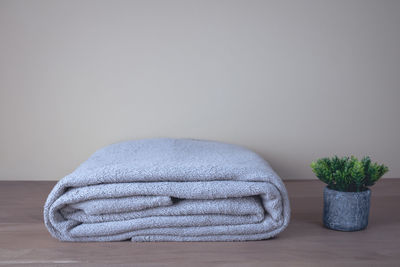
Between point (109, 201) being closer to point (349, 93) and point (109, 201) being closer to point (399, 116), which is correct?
point (349, 93)

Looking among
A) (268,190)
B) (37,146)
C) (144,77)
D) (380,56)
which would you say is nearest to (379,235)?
(268,190)

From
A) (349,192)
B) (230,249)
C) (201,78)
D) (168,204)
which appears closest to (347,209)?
(349,192)

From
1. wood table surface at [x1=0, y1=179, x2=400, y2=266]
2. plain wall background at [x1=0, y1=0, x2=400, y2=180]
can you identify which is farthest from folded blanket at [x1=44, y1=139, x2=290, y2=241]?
plain wall background at [x1=0, y1=0, x2=400, y2=180]

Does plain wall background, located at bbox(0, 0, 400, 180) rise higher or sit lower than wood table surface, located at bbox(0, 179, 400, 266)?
higher

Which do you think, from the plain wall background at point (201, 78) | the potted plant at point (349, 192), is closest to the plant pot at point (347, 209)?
the potted plant at point (349, 192)

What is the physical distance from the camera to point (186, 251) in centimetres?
79

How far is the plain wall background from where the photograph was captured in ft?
4.20

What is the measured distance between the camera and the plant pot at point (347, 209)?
34.1 inches

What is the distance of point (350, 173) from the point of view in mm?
870

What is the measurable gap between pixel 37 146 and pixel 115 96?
30 cm

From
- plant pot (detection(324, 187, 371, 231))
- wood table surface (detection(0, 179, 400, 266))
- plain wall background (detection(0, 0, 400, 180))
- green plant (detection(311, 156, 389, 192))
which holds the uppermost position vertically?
plain wall background (detection(0, 0, 400, 180))

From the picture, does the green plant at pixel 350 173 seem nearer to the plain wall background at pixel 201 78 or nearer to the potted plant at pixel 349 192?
the potted plant at pixel 349 192

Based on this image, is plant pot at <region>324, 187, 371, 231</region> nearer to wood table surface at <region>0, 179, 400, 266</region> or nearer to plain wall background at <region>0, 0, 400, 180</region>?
wood table surface at <region>0, 179, 400, 266</region>

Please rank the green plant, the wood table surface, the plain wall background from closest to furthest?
the wood table surface
the green plant
the plain wall background
